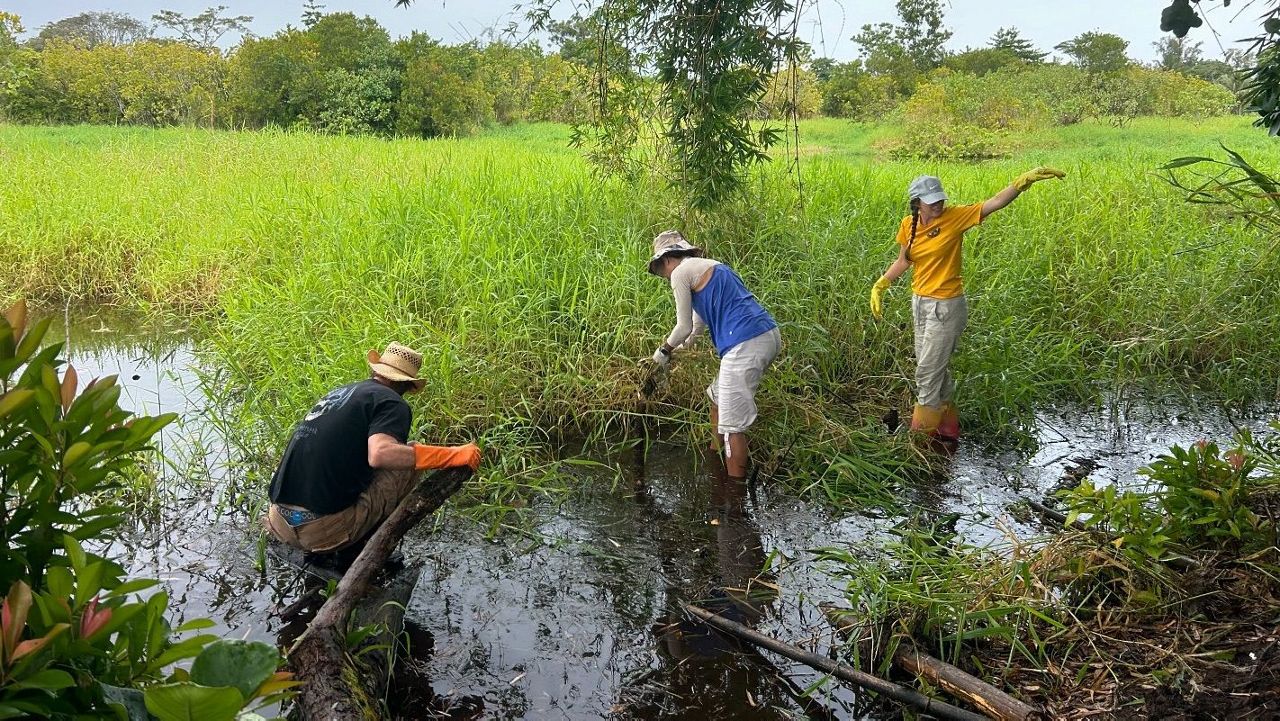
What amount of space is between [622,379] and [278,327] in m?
2.42

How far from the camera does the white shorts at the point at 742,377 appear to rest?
500cm

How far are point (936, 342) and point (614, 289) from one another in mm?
2108

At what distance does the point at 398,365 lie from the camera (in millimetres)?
3787

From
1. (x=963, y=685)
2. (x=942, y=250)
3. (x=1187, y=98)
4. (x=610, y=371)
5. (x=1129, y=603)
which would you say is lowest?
(x=963, y=685)

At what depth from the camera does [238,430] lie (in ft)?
17.2

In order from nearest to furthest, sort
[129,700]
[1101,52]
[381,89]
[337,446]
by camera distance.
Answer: [129,700]
[337,446]
[381,89]
[1101,52]

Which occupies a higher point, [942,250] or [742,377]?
[942,250]

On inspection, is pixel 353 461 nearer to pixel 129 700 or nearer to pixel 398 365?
pixel 398 365

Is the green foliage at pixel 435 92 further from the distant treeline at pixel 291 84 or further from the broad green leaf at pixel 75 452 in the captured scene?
the broad green leaf at pixel 75 452

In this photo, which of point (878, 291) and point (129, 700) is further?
point (878, 291)

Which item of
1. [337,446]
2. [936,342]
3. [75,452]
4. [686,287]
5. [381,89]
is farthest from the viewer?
[381,89]

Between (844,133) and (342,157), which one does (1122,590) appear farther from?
(844,133)

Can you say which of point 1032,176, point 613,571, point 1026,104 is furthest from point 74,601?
point 1026,104

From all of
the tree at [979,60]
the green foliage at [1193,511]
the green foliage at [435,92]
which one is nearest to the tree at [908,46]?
the tree at [979,60]
